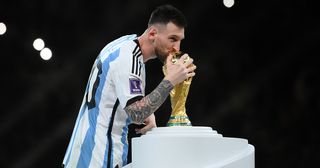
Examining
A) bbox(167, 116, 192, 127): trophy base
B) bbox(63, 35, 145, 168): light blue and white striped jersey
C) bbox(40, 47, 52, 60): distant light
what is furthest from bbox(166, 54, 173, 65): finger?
bbox(40, 47, 52, 60): distant light

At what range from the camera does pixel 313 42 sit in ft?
15.2

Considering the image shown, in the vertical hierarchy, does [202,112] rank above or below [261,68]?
below

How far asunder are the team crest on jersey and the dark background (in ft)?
7.38

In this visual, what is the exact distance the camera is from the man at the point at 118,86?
7.67 ft

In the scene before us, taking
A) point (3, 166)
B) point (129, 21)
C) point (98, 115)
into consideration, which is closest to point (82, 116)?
point (98, 115)

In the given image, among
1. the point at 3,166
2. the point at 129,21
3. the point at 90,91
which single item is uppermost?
the point at 129,21

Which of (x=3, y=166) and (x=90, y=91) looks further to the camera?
(x=3, y=166)

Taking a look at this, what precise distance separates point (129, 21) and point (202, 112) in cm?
85

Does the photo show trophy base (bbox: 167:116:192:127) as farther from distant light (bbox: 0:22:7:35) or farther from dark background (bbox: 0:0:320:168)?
distant light (bbox: 0:22:7:35)

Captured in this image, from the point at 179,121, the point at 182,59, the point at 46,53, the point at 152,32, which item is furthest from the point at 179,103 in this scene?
the point at 46,53

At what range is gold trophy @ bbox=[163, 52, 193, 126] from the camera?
2.39 meters

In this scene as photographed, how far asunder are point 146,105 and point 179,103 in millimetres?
188

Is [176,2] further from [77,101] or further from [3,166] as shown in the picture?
[3,166]

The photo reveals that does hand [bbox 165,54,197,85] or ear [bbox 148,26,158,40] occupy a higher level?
ear [bbox 148,26,158,40]
